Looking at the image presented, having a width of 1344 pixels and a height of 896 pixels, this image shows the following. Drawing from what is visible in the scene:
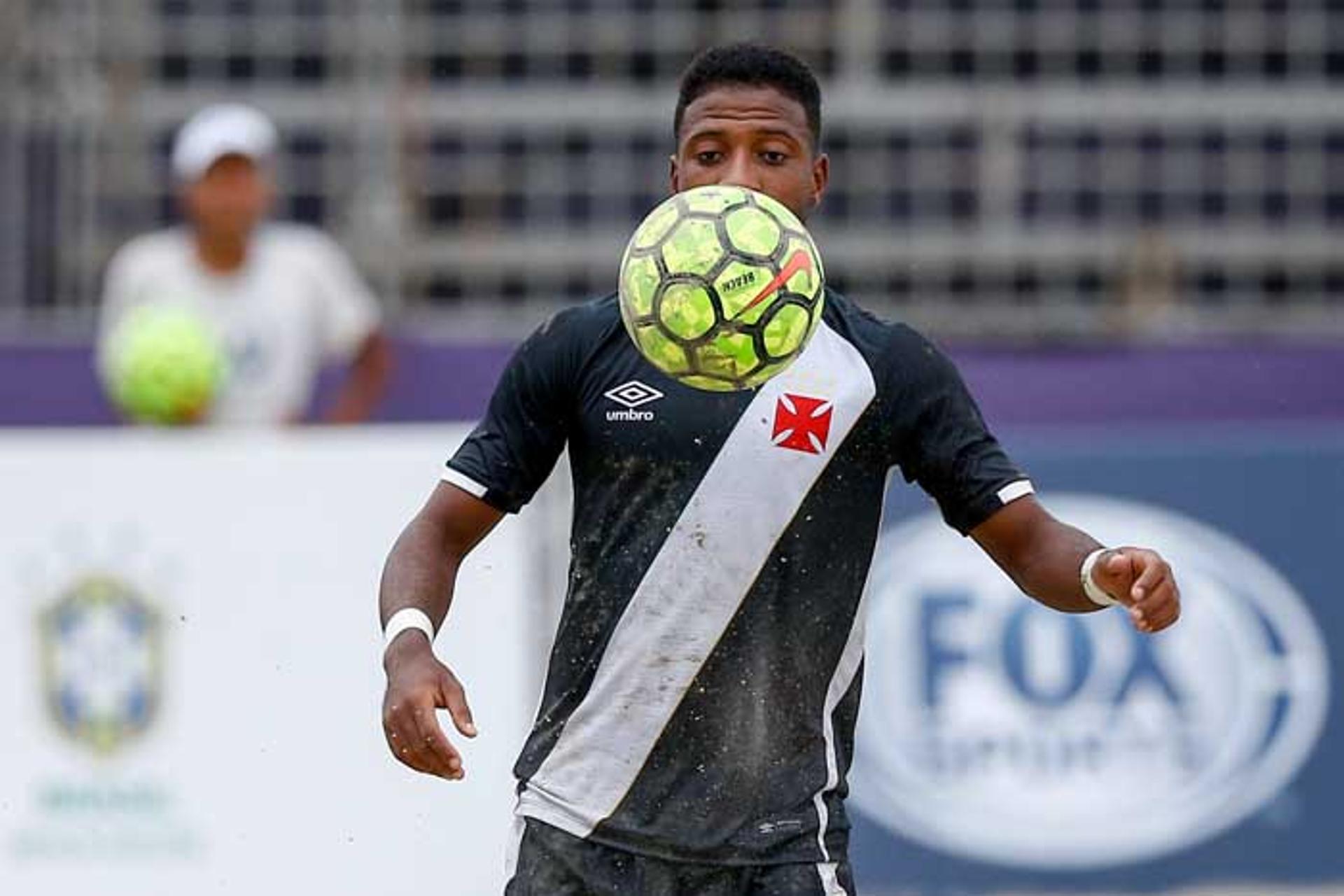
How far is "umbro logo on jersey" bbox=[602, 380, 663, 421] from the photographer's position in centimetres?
490

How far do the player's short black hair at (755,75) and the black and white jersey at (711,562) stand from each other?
0.43 metres

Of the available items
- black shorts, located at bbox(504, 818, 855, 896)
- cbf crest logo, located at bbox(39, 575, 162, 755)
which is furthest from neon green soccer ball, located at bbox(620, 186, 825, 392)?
cbf crest logo, located at bbox(39, 575, 162, 755)

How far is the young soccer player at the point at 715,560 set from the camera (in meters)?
4.85

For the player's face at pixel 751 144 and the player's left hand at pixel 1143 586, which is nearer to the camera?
the player's left hand at pixel 1143 586

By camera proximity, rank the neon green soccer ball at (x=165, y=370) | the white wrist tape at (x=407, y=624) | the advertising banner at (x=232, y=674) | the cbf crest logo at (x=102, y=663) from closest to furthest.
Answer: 1. the white wrist tape at (x=407, y=624)
2. the advertising banner at (x=232, y=674)
3. the cbf crest logo at (x=102, y=663)
4. the neon green soccer ball at (x=165, y=370)

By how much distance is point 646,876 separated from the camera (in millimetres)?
4824

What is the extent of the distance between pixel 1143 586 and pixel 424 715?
1.24 m

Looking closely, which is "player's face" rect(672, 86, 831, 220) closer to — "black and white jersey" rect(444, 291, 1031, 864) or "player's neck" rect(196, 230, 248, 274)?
"black and white jersey" rect(444, 291, 1031, 864)

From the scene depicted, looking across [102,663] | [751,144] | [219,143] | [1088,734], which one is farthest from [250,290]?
[751,144]

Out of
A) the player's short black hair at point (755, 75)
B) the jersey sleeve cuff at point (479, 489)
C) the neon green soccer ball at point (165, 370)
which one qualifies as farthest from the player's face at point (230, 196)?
the jersey sleeve cuff at point (479, 489)

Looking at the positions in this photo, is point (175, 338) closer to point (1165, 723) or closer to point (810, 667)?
point (1165, 723)

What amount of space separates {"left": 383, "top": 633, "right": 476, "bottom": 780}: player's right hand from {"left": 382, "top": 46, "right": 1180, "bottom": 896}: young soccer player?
15cm

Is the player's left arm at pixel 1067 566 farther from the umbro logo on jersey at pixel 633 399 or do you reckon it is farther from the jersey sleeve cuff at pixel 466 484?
the jersey sleeve cuff at pixel 466 484

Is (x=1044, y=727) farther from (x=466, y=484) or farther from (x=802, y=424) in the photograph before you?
(x=466, y=484)
